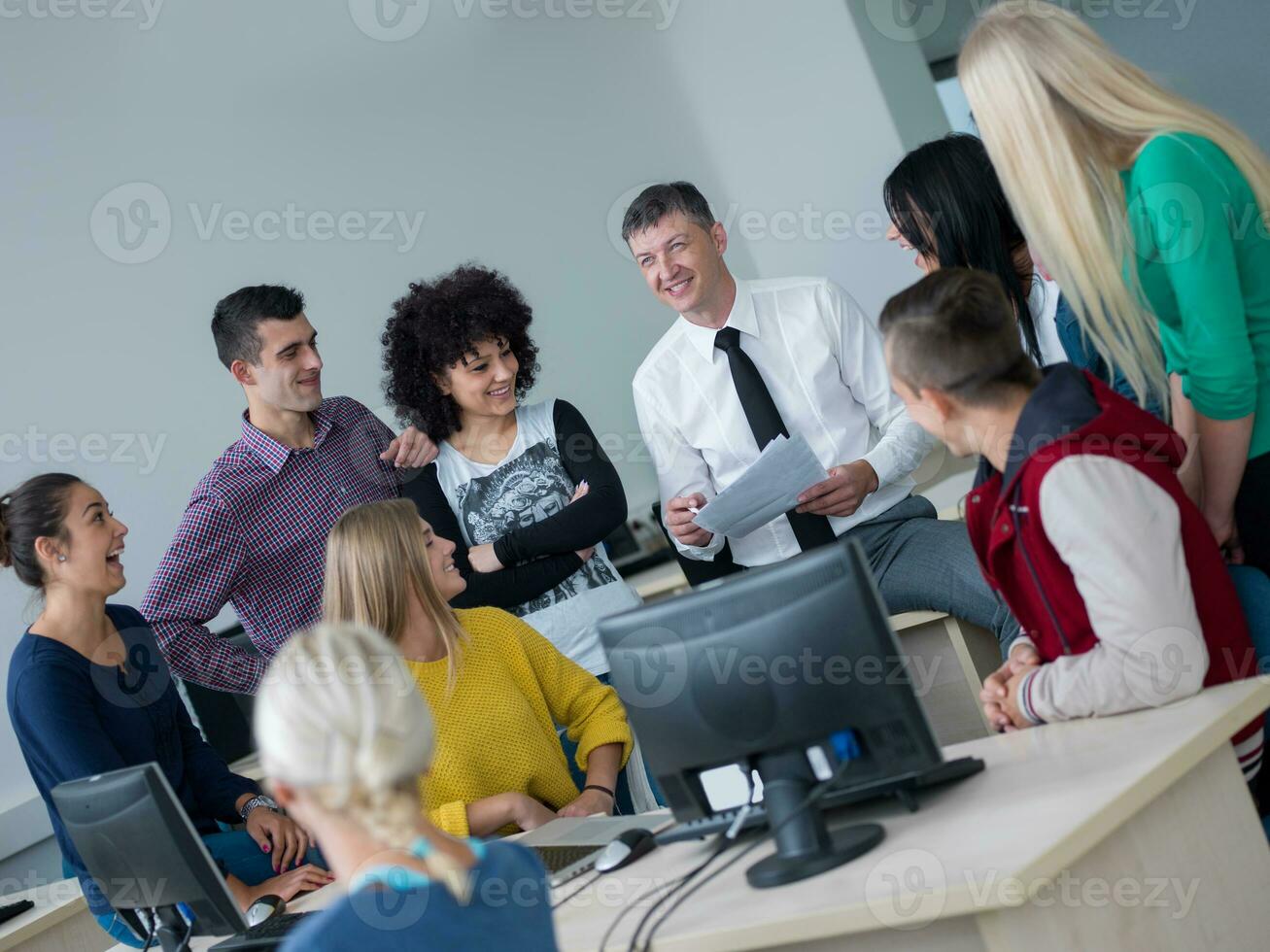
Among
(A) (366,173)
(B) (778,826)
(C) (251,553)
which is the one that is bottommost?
(B) (778,826)

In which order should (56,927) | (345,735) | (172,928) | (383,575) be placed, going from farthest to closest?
1. (56,927)
2. (383,575)
3. (172,928)
4. (345,735)

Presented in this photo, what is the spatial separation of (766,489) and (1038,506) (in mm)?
1092

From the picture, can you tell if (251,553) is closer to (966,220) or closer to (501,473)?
(501,473)

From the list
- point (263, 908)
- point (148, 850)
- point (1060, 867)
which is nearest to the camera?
point (1060, 867)

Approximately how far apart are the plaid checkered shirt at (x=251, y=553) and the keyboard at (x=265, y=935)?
1.05 m

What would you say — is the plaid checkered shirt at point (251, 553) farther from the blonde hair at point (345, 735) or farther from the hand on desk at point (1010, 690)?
the blonde hair at point (345, 735)

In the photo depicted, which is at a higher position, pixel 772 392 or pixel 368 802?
pixel 772 392

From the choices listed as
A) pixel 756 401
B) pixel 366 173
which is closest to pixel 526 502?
pixel 756 401

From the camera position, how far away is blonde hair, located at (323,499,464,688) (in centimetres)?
244

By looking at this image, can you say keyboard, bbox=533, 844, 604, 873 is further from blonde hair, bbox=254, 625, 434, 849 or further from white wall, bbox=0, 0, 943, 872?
white wall, bbox=0, 0, 943, 872

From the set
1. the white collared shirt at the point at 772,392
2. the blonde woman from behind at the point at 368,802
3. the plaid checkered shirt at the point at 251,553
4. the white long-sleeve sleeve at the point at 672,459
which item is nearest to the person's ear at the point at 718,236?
the white collared shirt at the point at 772,392

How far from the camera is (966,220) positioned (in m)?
2.55

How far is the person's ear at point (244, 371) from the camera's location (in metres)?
3.22

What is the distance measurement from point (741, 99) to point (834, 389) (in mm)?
2463
